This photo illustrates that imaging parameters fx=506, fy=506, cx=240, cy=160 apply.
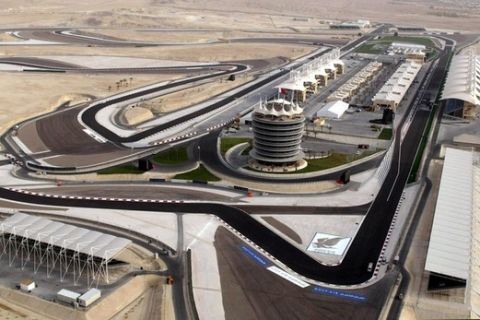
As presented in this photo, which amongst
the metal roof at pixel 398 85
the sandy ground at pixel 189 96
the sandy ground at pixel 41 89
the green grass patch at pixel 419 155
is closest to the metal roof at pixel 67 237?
the green grass patch at pixel 419 155

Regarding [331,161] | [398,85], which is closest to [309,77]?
[398,85]

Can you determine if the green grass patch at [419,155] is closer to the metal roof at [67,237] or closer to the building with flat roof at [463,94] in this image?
the building with flat roof at [463,94]

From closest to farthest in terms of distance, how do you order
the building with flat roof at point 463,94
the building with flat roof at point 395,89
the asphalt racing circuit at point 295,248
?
the asphalt racing circuit at point 295,248 < the building with flat roof at point 463,94 < the building with flat roof at point 395,89

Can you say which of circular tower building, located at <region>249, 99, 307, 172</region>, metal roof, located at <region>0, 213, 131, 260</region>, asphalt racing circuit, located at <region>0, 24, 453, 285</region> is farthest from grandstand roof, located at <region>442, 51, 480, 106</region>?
metal roof, located at <region>0, 213, 131, 260</region>

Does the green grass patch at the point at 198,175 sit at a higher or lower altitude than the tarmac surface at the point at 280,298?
higher

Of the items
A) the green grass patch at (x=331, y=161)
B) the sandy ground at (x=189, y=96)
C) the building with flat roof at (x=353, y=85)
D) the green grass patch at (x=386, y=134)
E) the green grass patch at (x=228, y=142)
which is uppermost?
the building with flat roof at (x=353, y=85)

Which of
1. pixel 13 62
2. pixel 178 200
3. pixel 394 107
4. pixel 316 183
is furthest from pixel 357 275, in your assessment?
pixel 13 62

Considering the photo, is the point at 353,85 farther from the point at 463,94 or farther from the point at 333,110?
the point at 463,94
